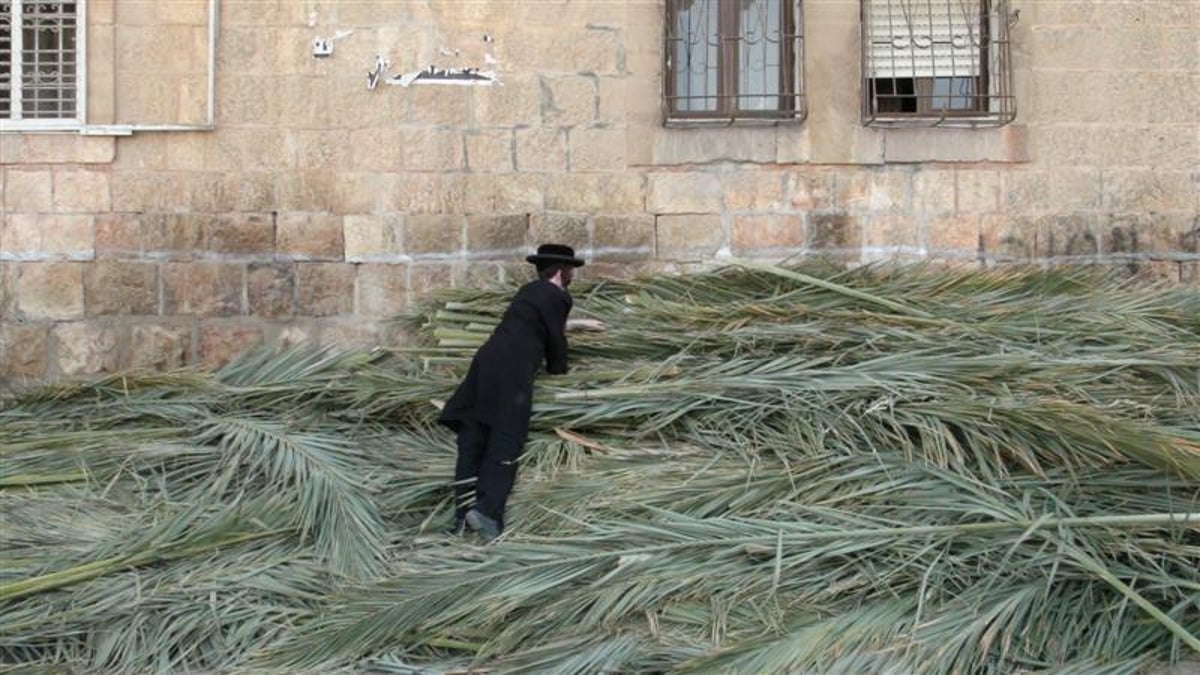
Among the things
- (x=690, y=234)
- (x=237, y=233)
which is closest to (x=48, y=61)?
(x=237, y=233)

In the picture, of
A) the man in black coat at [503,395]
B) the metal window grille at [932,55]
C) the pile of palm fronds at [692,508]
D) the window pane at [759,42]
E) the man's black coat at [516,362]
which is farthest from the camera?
the window pane at [759,42]

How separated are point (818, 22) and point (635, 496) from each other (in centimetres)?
376

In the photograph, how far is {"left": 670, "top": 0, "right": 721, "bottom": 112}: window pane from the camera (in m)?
7.48

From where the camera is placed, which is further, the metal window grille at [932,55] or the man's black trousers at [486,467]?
the metal window grille at [932,55]

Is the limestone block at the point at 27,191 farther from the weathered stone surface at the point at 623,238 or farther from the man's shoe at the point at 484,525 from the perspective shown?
the man's shoe at the point at 484,525

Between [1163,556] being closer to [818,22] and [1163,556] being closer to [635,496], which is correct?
[635,496]

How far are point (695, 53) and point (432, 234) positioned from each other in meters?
2.07

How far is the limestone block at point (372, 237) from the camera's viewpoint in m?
7.35

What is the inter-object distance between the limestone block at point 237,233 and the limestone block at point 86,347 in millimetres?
838

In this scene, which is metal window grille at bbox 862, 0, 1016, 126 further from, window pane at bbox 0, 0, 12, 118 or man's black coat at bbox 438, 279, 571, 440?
window pane at bbox 0, 0, 12, 118

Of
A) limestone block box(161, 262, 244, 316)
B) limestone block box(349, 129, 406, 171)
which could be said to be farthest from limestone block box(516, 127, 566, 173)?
limestone block box(161, 262, 244, 316)

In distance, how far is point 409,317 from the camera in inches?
285

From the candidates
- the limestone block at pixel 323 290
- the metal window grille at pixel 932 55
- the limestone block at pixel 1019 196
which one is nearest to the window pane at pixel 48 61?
the limestone block at pixel 323 290

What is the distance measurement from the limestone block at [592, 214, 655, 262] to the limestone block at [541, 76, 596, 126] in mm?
653
